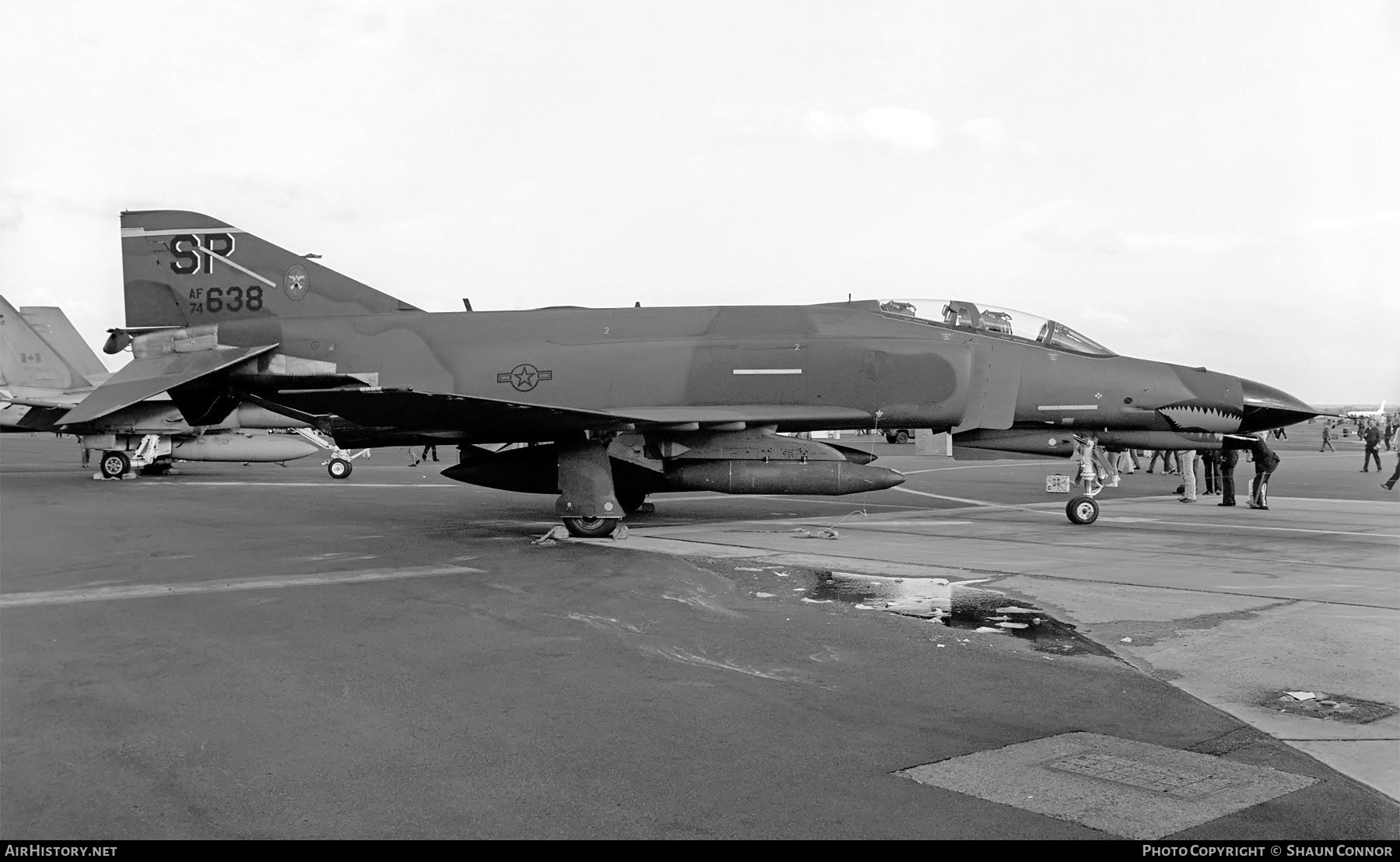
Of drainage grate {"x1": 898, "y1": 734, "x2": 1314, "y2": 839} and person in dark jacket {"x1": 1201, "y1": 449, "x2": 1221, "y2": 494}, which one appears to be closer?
drainage grate {"x1": 898, "y1": 734, "x2": 1314, "y2": 839}

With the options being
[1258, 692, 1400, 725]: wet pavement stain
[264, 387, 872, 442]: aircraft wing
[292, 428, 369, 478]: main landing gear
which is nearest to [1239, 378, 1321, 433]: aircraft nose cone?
[264, 387, 872, 442]: aircraft wing

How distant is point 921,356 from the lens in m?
14.0

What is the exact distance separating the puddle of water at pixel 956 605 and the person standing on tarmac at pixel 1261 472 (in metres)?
10.6

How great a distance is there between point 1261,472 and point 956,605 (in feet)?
41.5

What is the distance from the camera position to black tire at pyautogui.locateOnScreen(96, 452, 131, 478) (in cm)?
2592

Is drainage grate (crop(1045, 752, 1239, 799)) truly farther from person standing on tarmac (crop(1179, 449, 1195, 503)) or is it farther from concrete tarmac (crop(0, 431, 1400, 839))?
person standing on tarmac (crop(1179, 449, 1195, 503))

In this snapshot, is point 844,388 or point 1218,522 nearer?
point 844,388

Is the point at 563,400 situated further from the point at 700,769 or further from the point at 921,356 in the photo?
the point at 700,769

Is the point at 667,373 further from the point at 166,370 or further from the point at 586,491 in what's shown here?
the point at 166,370

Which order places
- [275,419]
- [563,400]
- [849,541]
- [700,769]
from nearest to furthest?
[700,769] → [849,541] → [563,400] → [275,419]

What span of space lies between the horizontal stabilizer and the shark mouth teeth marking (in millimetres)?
12336

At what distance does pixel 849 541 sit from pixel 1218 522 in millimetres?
6616

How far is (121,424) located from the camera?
83.8 ft
